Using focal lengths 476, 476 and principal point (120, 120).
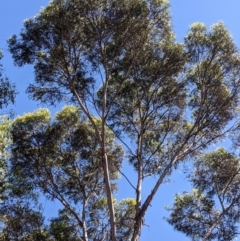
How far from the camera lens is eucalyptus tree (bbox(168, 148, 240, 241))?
13.6 meters

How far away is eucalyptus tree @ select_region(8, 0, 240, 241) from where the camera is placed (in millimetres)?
11625

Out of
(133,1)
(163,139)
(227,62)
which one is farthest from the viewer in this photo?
(163,139)

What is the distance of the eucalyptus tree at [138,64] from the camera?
38.1 ft

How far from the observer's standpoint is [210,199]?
1420cm

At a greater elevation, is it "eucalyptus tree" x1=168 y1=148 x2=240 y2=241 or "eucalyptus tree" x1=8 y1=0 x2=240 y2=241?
"eucalyptus tree" x1=8 y1=0 x2=240 y2=241

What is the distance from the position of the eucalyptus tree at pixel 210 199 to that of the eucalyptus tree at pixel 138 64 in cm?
130

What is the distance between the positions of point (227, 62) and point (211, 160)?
3.26 meters

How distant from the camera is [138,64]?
40.9ft

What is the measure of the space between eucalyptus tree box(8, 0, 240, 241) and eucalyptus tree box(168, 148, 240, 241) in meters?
1.30

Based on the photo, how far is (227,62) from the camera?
1237 cm

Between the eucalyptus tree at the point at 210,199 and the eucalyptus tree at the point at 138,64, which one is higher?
the eucalyptus tree at the point at 138,64

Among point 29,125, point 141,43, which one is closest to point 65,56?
point 141,43

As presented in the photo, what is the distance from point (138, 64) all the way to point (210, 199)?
15.6 feet

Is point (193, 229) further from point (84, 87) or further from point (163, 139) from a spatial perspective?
point (84, 87)
